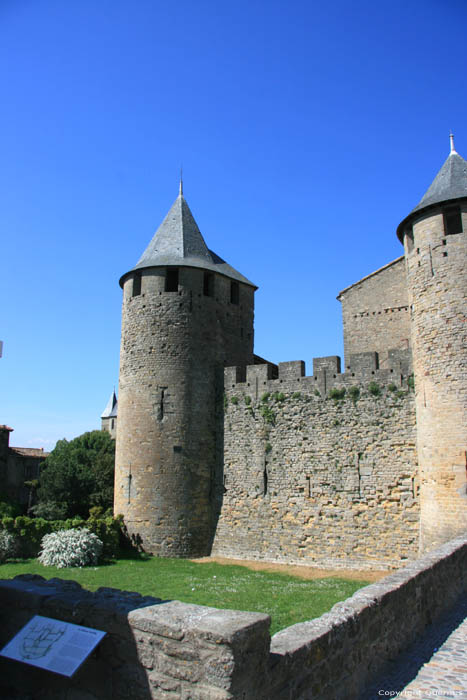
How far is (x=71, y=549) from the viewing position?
552 inches

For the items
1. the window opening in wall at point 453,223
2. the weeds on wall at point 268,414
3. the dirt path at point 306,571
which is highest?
the window opening in wall at point 453,223

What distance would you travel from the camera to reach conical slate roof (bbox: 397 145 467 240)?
501 inches

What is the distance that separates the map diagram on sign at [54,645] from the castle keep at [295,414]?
31.3ft

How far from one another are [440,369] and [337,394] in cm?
320

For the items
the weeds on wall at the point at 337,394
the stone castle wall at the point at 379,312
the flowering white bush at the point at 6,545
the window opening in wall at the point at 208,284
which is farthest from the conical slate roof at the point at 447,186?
A: the flowering white bush at the point at 6,545

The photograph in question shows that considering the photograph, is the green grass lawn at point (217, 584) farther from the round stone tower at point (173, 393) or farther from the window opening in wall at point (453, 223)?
the window opening in wall at point (453, 223)

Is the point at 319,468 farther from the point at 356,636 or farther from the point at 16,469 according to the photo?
the point at 16,469

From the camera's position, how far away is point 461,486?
36.3 ft

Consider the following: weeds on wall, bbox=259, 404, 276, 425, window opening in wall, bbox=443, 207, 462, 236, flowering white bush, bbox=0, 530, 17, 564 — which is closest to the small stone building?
flowering white bush, bbox=0, 530, 17, 564

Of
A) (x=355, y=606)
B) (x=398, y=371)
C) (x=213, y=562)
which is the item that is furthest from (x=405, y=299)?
(x=355, y=606)

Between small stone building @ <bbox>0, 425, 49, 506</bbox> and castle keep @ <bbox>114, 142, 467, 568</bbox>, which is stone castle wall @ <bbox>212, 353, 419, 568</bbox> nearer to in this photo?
castle keep @ <bbox>114, 142, 467, 568</bbox>

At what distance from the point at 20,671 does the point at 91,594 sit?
0.71 metres

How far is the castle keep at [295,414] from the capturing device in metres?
12.3

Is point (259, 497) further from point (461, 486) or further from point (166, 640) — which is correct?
point (166, 640)
